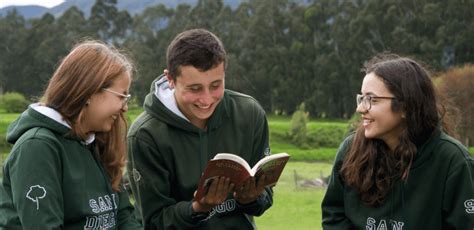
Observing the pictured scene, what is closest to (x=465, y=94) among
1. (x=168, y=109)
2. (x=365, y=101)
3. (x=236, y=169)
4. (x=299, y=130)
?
(x=299, y=130)

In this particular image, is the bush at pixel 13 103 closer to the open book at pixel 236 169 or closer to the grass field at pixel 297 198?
the grass field at pixel 297 198

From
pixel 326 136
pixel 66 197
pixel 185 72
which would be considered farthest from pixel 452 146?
pixel 326 136

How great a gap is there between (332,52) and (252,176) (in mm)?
45692

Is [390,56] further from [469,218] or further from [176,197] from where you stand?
[176,197]

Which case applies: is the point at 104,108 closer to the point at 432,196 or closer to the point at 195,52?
the point at 195,52

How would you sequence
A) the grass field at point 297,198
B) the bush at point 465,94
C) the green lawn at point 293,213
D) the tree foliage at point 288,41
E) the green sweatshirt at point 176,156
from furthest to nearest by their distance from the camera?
the tree foliage at point 288,41 < the bush at point 465,94 < the grass field at point 297,198 < the green lawn at point 293,213 < the green sweatshirt at point 176,156

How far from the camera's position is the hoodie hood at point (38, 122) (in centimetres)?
319

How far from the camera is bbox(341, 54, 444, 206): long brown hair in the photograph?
3625mm

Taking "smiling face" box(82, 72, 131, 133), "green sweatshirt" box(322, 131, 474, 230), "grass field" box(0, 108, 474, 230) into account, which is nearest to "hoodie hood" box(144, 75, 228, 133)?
"smiling face" box(82, 72, 131, 133)

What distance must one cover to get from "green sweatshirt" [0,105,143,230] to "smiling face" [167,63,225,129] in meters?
0.56

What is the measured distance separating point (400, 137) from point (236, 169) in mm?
891

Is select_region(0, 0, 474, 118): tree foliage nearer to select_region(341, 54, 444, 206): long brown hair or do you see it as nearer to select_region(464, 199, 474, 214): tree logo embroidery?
select_region(341, 54, 444, 206): long brown hair

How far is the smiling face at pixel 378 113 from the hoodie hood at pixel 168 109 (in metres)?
0.79

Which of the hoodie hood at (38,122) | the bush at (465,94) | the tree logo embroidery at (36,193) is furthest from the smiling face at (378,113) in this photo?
the bush at (465,94)
